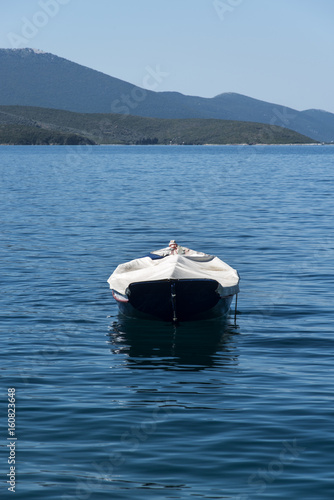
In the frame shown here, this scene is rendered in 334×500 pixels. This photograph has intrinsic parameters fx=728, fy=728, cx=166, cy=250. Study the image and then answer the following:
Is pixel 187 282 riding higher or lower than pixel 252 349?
higher

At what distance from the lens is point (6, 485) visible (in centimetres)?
1130

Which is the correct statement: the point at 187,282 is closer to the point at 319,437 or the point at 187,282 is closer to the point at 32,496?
the point at 319,437

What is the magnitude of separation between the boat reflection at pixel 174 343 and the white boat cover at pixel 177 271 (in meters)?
1.09

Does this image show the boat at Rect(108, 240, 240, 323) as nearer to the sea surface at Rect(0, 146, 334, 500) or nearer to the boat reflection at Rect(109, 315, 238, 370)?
the boat reflection at Rect(109, 315, 238, 370)

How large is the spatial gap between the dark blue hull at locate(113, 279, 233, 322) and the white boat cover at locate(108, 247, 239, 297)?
26 cm

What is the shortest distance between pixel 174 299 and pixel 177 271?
2.73 ft

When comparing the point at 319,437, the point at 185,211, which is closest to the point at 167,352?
the point at 319,437

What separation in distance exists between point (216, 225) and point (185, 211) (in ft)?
33.1

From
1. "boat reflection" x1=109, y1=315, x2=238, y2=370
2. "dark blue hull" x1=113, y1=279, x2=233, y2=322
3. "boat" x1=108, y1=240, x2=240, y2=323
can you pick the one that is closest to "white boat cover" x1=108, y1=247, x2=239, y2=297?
"boat" x1=108, y1=240, x2=240, y2=323

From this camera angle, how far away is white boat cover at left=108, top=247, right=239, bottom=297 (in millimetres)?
20922

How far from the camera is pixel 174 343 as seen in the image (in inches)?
772

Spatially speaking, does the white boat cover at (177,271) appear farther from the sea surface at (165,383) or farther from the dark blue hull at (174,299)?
the sea surface at (165,383)

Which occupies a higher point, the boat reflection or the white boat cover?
the white boat cover

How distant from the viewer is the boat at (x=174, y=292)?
67.2 ft
